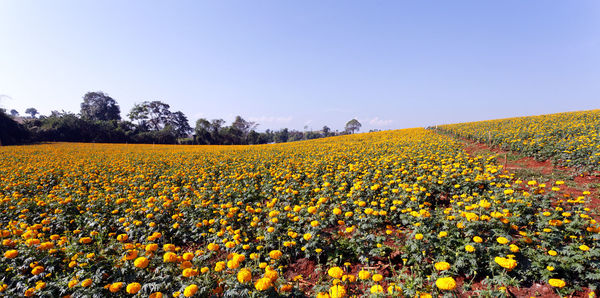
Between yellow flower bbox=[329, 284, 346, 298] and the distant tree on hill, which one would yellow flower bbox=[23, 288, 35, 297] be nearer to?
yellow flower bbox=[329, 284, 346, 298]

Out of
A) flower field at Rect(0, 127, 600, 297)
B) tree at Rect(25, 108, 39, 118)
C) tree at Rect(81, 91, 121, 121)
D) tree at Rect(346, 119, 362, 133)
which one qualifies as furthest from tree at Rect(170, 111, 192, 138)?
tree at Rect(25, 108, 39, 118)

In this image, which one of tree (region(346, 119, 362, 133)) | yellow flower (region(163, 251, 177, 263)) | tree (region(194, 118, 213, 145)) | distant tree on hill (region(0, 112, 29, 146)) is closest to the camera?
yellow flower (region(163, 251, 177, 263))

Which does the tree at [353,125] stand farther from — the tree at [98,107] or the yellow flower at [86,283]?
the yellow flower at [86,283]

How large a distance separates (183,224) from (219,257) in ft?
4.39

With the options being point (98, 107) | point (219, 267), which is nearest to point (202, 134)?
point (98, 107)

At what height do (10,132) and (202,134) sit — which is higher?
(10,132)

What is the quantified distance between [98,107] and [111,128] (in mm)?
32848

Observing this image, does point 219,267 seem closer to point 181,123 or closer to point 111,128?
point 111,128

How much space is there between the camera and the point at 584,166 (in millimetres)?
7914

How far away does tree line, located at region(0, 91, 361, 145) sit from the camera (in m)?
42.5

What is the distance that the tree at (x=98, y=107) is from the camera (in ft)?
238

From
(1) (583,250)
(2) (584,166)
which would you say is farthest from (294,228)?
(2) (584,166)

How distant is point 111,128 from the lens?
166 feet

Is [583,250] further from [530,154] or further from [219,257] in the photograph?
[530,154]
